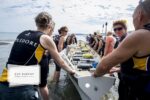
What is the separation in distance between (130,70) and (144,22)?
1.76ft

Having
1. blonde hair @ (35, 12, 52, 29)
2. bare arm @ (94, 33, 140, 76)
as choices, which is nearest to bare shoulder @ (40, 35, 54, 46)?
blonde hair @ (35, 12, 52, 29)

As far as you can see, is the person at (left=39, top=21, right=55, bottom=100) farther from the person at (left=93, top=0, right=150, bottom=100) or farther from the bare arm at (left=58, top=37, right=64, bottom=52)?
Answer: the bare arm at (left=58, top=37, right=64, bottom=52)

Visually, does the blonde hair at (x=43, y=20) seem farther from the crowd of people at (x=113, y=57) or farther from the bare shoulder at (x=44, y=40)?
the bare shoulder at (x=44, y=40)

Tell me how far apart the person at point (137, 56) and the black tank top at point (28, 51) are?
1353 millimetres

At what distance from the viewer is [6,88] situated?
4309 millimetres

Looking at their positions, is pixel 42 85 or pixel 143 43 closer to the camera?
pixel 143 43

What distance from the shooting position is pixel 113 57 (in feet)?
11.4

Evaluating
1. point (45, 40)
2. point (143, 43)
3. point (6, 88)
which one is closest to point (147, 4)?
point (143, 43)

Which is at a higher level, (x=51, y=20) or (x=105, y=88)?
(x=51, y=20)

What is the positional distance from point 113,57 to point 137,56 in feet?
0.98

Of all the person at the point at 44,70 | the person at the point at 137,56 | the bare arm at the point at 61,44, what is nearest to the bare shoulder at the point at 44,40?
the person at the point at 44,70

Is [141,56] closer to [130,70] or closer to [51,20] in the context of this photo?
[130,70]

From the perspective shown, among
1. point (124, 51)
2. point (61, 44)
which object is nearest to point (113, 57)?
point (124, 51)

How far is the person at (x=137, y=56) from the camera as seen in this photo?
3.25 meters
